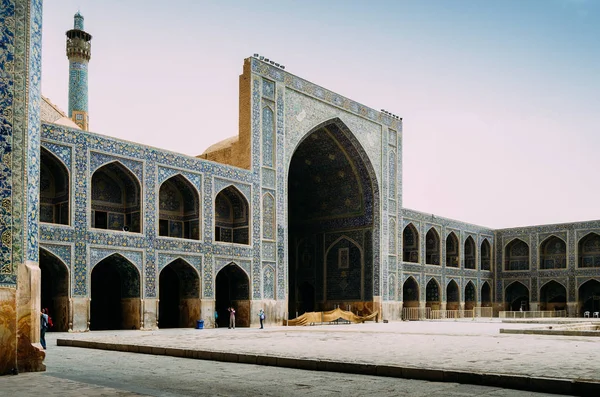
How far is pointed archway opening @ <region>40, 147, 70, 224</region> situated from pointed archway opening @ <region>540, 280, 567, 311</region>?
3320 cm

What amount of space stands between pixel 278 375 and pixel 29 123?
4616 millimetres

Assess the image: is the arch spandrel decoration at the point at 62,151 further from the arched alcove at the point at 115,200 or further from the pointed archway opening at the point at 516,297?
the pointed archway opening at the point at 516,297

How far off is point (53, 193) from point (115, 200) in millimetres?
2305

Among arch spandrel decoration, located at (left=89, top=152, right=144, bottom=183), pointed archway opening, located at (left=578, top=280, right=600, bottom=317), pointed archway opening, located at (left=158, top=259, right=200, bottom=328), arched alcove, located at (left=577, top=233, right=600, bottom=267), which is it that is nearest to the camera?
arch spandrel decoration, located at (left=89, top=152, right=144, bottom=183)

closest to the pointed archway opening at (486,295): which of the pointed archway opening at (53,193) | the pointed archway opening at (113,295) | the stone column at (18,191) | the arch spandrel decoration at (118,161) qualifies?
the pointed archway opening at (113,295)

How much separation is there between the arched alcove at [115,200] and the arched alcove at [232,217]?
408 centimetres

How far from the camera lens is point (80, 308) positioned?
18.8m

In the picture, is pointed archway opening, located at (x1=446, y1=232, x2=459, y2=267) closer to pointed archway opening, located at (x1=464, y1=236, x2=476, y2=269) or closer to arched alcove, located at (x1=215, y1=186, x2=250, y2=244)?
pointed archway opening, located at (x1=464, y1=236, x2=476, y2=269)

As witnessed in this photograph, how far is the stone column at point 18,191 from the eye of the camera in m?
7.80

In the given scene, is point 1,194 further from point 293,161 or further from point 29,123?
point 293,161

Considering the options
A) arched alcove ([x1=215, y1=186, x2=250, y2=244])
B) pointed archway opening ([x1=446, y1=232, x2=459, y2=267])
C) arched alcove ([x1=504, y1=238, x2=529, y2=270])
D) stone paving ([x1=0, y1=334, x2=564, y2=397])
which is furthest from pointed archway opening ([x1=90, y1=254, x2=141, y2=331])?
arched alcove ([x1=504, y1=238, x2=529, y2=270])


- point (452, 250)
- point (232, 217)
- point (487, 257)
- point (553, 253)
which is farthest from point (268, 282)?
point (553, 253)

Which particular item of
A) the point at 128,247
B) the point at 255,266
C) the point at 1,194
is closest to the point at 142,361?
the point at 1,194

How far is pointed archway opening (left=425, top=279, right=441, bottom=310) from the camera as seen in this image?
38406mm
